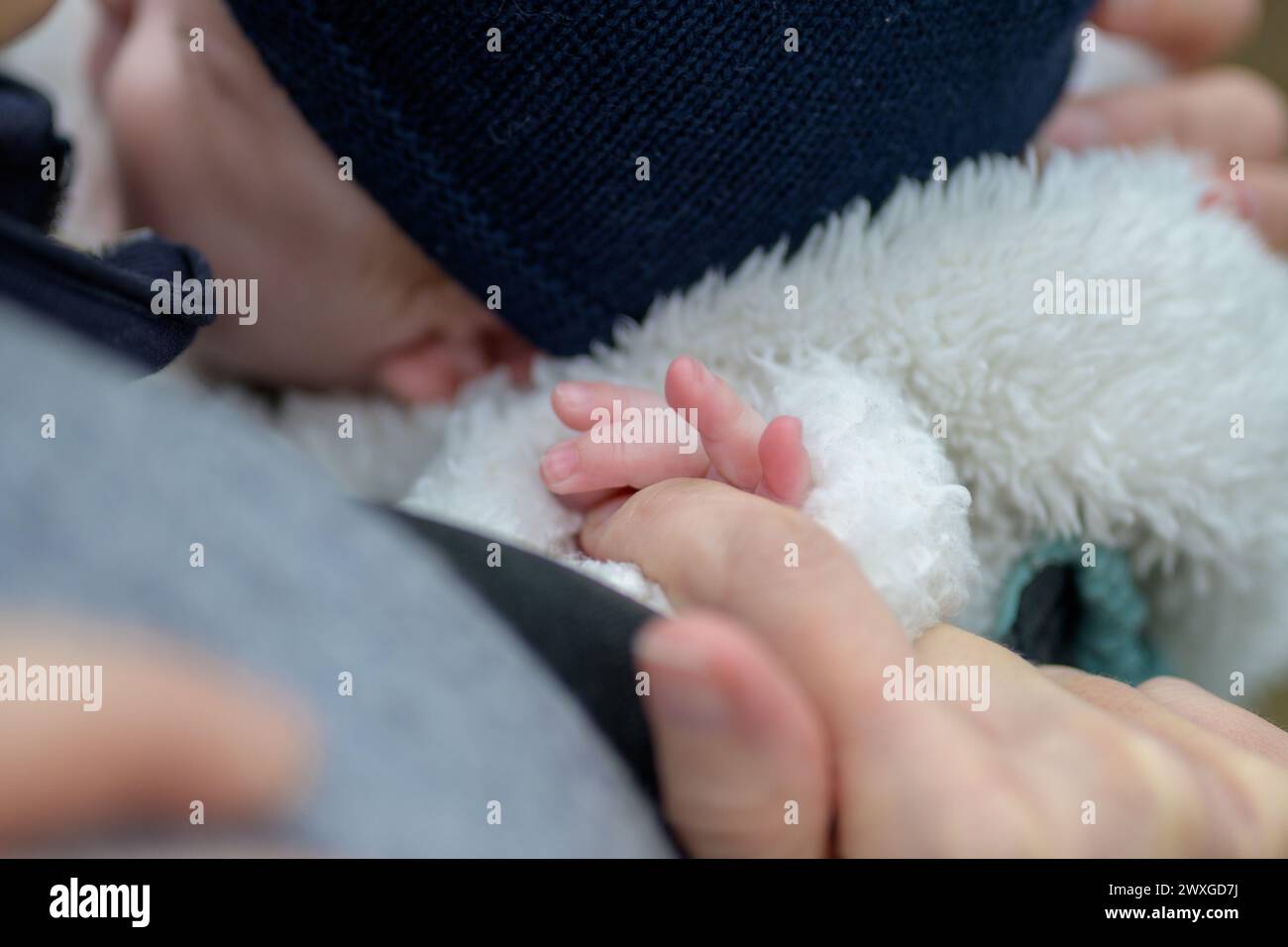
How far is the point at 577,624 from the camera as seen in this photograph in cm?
34

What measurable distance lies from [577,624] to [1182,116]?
825 mm

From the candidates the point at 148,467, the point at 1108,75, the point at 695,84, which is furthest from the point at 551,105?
the point at 1108,75

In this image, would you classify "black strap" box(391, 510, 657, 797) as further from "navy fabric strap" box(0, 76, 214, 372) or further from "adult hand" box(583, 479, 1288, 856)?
"navy fabric strap" box(0, 76, 214, 372)

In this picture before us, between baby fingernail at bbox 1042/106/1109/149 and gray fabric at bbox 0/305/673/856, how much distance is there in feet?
2.54

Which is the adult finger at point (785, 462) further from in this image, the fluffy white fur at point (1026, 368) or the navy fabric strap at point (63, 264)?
the navy fabric strap at point (63, 264)

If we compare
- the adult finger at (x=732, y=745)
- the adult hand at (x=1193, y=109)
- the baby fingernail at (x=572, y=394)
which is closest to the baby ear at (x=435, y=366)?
the baby fingernail at (x=572, y=394)

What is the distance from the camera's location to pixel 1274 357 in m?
0.57

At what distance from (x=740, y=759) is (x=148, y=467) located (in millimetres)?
168

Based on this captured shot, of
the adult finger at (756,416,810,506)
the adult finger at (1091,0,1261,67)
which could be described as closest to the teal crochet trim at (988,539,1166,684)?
the adult finger at (756,416,810,506)

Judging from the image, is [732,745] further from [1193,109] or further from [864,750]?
[1193,109]

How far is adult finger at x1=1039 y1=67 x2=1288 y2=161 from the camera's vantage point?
87 centimetres

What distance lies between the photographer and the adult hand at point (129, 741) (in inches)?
7.9
